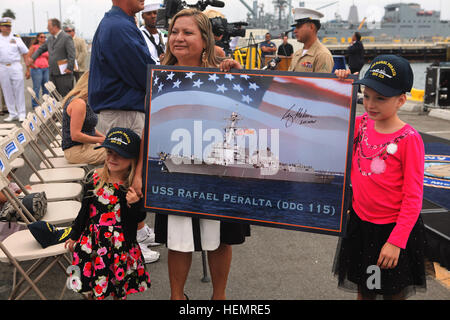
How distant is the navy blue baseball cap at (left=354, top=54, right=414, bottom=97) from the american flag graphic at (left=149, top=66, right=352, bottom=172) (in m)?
0.12

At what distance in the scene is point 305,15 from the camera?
4695mm

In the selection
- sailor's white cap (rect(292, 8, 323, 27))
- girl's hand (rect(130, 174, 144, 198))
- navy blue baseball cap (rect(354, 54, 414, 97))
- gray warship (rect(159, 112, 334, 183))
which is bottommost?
girl's hand (rect(130, 174, 144, 198))

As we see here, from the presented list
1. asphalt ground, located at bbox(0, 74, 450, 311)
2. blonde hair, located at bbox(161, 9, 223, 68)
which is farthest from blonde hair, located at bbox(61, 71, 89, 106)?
blonde hair, located at bbox(161, 9, 223, 68)

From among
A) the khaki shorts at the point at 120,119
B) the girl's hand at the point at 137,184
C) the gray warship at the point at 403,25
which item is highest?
the gray warship at the point at 403,25

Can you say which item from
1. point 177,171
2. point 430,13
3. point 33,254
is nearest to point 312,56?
point 177,171

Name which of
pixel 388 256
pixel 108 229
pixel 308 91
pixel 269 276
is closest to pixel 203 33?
pixel 308 91

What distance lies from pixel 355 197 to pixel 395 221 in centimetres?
23

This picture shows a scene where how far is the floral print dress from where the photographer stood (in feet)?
7.77

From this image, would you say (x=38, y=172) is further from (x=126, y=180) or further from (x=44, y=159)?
(x=126, y=180)

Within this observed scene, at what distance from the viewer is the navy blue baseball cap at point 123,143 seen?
7.65 ft

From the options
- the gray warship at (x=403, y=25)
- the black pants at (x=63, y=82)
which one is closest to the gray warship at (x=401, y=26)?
the gray warship at (x=403, y=25)

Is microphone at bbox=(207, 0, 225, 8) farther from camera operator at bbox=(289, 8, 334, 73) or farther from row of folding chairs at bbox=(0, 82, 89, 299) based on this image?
row of folding chairs at bbox=(0, 82, 89, 299)

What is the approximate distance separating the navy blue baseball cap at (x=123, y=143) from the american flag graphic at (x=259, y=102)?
24 centimetres

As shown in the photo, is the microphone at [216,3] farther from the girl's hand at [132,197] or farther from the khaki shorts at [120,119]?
the girl's hand at [132,197]
